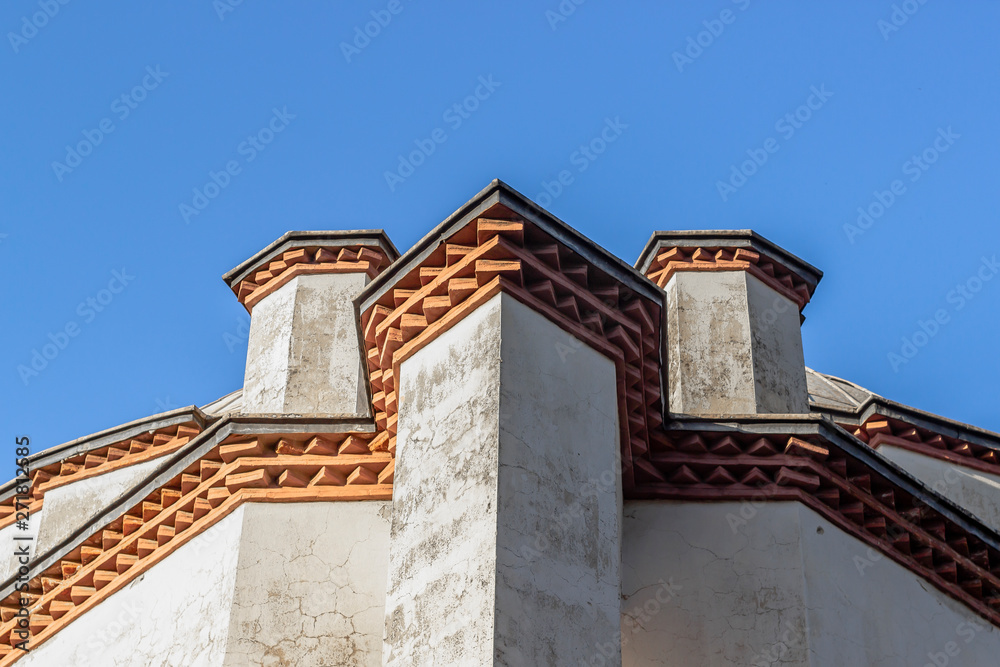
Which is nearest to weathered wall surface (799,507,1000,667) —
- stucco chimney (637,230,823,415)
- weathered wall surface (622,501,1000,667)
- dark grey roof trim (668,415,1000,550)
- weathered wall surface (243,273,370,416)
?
weathered wall surface (622,501,1000,667)

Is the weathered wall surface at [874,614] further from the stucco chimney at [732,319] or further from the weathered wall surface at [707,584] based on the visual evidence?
the stucco chimney at [732,319]

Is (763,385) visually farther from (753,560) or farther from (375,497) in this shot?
(375,497)

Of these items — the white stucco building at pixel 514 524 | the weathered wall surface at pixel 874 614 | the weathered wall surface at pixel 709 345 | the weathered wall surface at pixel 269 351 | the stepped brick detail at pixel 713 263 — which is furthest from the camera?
the stepped brick detail at pixel 713 263

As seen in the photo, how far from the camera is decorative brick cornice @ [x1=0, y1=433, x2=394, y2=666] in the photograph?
7.04 metres

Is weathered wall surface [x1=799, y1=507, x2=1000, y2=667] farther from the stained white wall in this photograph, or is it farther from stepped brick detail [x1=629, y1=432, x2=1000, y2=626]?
the stained white wall

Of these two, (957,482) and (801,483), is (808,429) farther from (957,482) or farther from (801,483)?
(957,482)

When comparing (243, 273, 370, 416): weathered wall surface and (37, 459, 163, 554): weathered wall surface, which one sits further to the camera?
(37, 459, 163, 554): weathered wall surface

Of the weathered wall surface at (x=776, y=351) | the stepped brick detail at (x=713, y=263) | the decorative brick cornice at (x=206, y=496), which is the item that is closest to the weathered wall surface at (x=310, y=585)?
the decorative brick cornice at (x=206, y=496)

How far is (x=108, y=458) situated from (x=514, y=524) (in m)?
6.06

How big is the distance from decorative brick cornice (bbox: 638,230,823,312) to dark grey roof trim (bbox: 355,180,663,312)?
2.67 metres

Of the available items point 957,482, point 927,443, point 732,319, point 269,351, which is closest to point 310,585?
point 269,351

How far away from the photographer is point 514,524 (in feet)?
18.4

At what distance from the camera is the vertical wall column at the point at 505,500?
5.44 meters

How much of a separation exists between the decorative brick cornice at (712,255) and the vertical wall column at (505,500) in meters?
3.10
